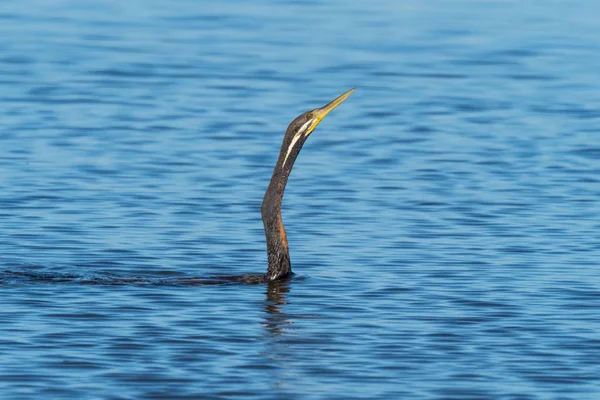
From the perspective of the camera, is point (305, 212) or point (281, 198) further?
point (305, 212)

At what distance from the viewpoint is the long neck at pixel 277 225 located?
14477 millimetres

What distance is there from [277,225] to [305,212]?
3488 mm

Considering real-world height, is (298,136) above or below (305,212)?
above

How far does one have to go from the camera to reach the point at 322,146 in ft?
74.1

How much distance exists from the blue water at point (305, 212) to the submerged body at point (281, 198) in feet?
0.77

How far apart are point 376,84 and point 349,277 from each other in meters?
13.5

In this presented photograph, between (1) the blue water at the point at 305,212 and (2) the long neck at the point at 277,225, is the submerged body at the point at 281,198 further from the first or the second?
(1) the blue water at the point at 305,212

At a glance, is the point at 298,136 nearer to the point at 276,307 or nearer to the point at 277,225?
the point at 277,225

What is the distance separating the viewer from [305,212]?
1802cm

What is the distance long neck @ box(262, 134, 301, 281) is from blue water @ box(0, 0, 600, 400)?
0.72 feet

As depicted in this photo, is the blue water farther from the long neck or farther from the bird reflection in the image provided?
the long neck

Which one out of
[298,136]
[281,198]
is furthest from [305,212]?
[298,136]

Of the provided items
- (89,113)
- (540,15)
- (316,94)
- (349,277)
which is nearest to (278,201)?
(349,277)

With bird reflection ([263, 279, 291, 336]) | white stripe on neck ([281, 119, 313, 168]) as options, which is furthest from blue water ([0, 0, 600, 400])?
white stripe on neck ([281, 119, 313, 168])
